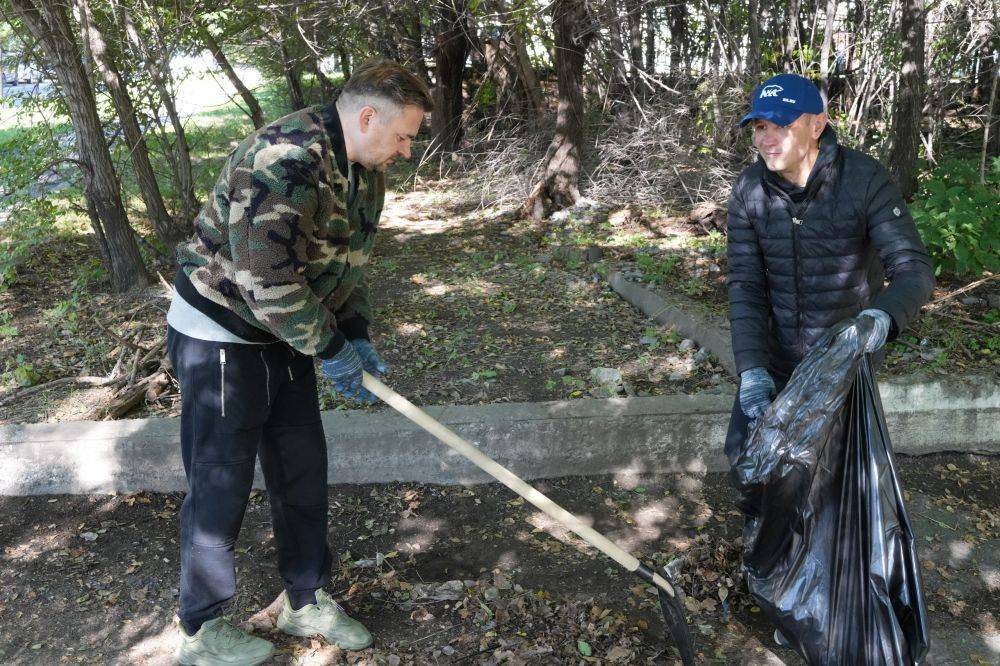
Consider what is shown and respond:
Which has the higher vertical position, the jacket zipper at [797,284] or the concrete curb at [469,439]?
the jacket zipper at [797,284]

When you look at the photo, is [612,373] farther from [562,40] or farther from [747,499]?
[562,40]

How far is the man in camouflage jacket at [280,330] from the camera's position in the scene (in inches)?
83.7

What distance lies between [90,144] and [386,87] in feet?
14.7

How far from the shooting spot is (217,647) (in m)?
2.59

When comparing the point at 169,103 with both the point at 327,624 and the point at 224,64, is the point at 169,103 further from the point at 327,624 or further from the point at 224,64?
the point at 327,624

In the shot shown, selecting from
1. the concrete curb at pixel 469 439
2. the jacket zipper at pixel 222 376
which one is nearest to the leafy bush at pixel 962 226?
the concrete curb at pixel 469 439

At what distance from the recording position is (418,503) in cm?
362

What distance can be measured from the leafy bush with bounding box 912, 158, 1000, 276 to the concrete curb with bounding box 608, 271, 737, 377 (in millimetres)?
1316

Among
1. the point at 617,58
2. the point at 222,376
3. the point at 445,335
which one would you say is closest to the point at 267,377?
the point at 222,376

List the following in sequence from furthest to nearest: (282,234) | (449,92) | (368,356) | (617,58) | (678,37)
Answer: (449,92) < (678,37) < (617,58) < (368,356) < (282,234)

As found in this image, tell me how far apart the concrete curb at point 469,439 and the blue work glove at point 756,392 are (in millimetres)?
1175

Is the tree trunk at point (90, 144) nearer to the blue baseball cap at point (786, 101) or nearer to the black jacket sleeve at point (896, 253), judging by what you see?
the blue baseball cap at point (786, 101)

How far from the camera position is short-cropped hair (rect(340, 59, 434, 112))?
84.6 inches

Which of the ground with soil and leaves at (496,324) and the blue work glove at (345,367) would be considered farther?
the ground with soil and leaves at (496,324)
